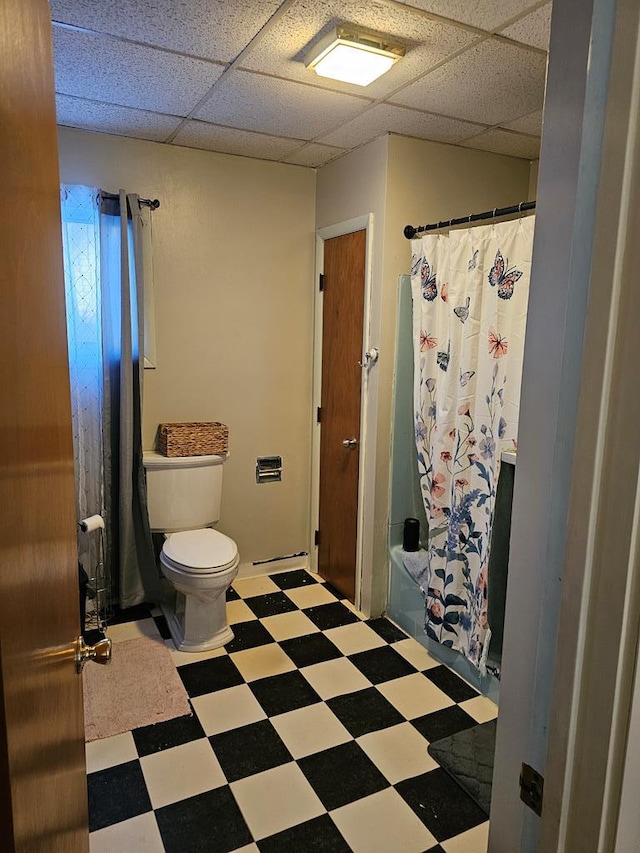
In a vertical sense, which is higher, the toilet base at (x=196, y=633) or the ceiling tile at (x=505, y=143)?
the ceiling tile at (x=505, y=143)

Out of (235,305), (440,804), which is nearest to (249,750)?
(440,804)

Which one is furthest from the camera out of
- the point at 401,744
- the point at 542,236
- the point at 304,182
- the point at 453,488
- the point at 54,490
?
the point at 304,182

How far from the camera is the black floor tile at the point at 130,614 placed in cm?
297

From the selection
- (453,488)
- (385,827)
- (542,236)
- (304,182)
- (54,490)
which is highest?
(304,182)

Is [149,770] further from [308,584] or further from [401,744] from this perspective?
[308,584]

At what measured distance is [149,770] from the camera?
1973 mm

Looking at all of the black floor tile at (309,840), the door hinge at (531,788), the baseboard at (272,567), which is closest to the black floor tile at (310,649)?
the baseboard at (272,567)

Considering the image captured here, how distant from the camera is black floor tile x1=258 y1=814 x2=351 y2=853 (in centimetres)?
169

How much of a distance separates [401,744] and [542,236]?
78.3 inches

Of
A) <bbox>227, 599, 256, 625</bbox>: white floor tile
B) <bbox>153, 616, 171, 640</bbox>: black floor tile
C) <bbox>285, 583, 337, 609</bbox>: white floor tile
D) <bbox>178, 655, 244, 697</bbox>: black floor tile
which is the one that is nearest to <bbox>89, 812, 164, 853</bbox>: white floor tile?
<bbox>178, 655, 244, 697</bbox>: black floor tile

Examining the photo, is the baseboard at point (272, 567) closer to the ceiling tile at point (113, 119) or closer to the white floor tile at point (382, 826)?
the white floor tile at point (382, 826)

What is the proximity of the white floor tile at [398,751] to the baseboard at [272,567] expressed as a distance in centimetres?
149

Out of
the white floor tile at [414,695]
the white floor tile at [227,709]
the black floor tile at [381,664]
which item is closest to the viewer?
the white floor tile at [227,709]

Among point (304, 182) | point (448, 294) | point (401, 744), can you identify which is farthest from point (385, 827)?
point (304, 182)
